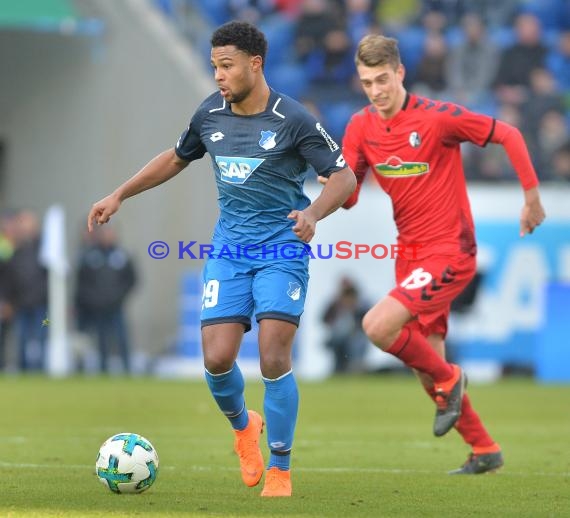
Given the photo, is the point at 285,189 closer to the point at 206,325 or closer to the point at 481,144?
the point at 206,325

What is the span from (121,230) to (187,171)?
1367 mm

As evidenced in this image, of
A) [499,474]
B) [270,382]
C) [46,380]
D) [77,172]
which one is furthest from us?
[77,172]

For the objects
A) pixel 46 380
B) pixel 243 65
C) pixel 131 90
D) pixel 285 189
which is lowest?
pixel 46 380

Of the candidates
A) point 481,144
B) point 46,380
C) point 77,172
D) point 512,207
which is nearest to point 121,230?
point 77,172

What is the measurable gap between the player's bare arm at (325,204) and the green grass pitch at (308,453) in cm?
135

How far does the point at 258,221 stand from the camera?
761 centimetres

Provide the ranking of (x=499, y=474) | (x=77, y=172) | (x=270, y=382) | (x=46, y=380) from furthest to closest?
(x=77, y=172), (x=46, y=380), (x=499, y=474), (x=270, y=382)

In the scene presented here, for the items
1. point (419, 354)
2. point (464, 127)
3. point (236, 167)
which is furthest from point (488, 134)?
point (236, 167)

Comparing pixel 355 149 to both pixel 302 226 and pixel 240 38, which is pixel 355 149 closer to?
pixel 240 38

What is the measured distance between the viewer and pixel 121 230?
22.0m

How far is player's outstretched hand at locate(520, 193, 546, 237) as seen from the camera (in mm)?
8383

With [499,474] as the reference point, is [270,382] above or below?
above

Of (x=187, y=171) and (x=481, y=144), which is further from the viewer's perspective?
(x=187, y=171)

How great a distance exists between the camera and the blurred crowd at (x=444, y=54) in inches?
770
